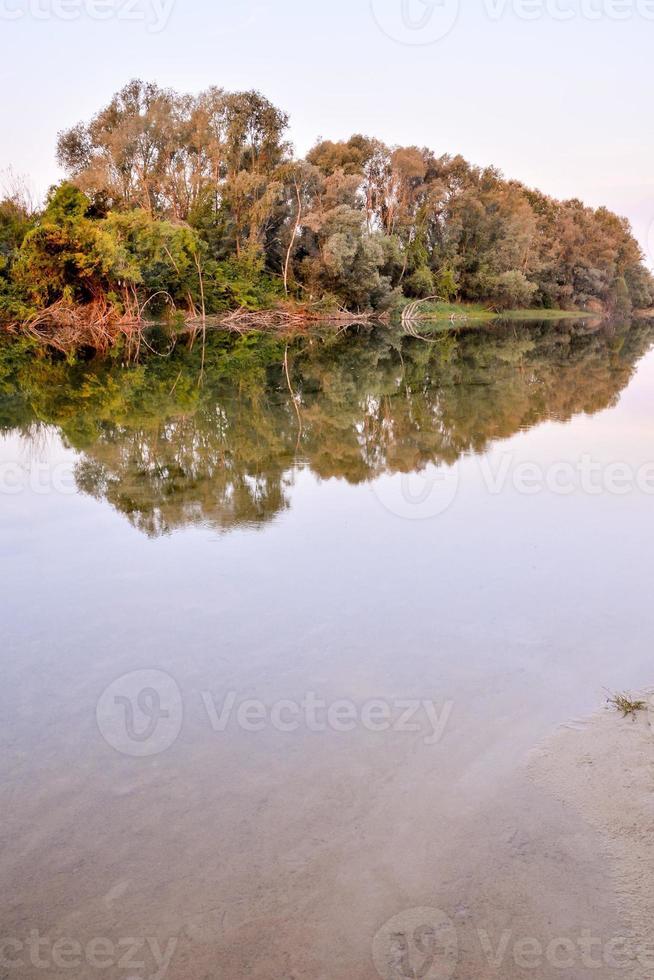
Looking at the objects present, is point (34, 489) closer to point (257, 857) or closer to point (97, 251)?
point (257, 857)

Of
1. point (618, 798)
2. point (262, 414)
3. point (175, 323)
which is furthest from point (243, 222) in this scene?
point (618, 798)

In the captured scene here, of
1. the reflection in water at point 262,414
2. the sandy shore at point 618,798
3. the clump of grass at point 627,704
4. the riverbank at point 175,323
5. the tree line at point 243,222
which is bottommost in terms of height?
the sandy shore at point 618,798

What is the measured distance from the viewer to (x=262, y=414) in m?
13.2

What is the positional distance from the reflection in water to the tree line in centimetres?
1048

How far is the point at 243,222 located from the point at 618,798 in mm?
46654

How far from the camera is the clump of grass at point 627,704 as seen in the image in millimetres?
3910

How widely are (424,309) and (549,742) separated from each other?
55.0 meters

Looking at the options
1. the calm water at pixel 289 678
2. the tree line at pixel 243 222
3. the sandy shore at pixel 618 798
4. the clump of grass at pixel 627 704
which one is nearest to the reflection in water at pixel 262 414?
the calm water at pixel 289 678

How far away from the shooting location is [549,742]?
12.1ft

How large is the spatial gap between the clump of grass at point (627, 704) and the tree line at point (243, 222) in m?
31.8

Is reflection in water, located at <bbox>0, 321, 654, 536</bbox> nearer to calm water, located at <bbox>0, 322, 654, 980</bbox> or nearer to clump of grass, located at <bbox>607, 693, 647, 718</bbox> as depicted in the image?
calm water, located at <bbox>0, 322, 654, 980</bbox>

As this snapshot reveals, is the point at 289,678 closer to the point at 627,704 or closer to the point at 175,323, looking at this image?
the point at 627,704

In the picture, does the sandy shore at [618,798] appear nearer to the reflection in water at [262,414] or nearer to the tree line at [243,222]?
the reflection in water at [262,414]

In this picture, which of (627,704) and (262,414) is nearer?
(627,704)
